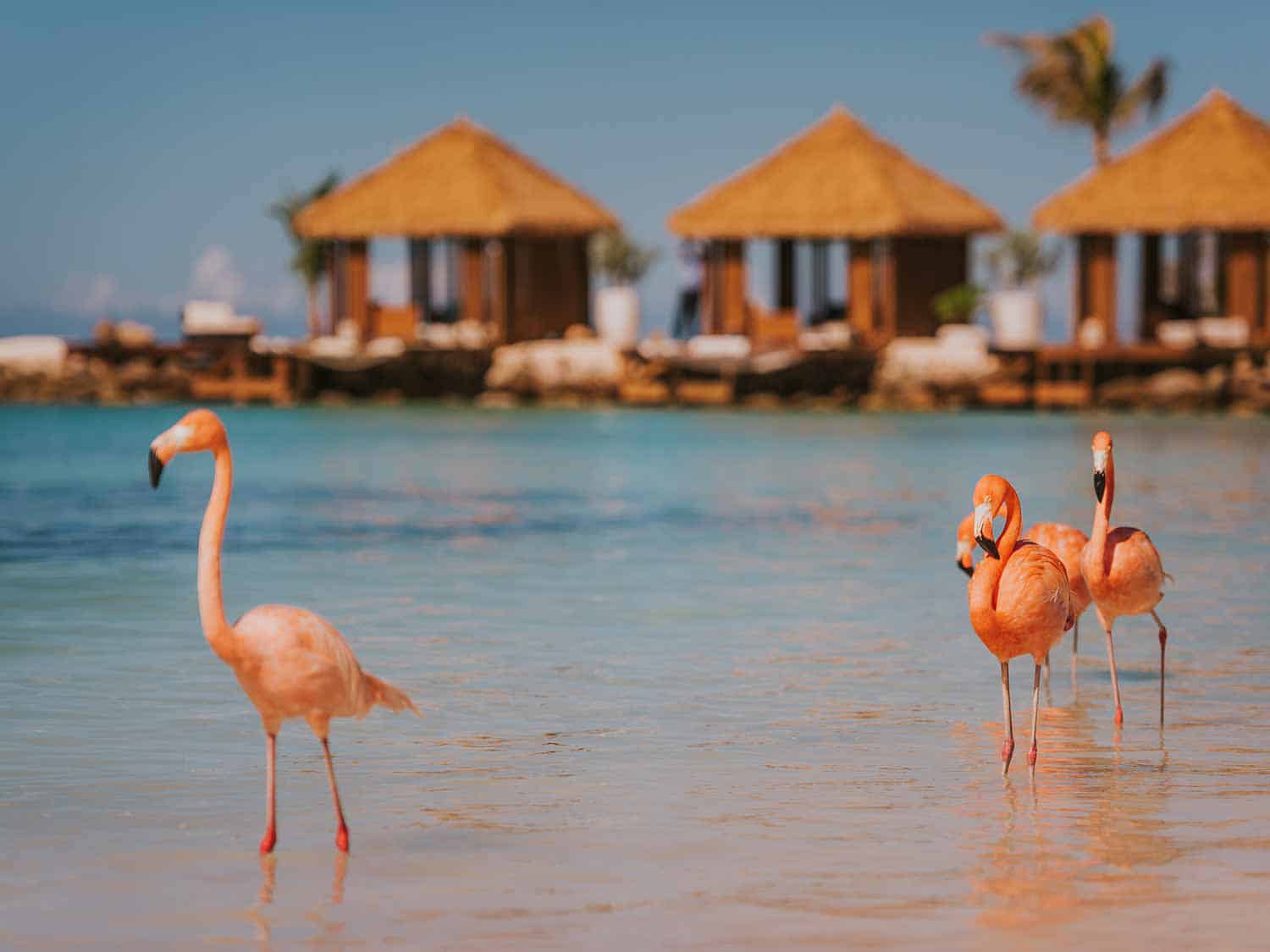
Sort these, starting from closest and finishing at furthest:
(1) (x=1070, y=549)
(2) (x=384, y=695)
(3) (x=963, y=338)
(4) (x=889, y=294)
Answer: (2) (x=384, y=695), (1) (x=1070, y=549), (3) (x=963, y=338), (4) (x=889, y=294)

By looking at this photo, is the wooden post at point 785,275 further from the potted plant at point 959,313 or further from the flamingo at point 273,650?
the flamingo at point 273,650

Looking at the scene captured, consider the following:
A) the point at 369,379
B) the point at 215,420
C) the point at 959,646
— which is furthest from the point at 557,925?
the point at 369,379

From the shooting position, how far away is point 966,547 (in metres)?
9.41

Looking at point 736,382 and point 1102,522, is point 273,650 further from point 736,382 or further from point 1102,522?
point 736,382

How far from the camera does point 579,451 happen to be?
39.2 m

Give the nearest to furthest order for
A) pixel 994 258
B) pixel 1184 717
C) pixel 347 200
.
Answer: pixel 1184 717, pixel 347 200, pixel 994 258

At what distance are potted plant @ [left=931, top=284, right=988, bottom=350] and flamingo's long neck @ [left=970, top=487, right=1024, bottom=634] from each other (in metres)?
39.5

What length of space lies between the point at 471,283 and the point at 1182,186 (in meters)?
16.0

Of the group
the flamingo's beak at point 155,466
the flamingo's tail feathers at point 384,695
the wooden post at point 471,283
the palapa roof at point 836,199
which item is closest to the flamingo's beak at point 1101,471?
the flamingo's tail feathers at point 384,695

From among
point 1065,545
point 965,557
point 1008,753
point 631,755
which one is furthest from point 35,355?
point 1008,753

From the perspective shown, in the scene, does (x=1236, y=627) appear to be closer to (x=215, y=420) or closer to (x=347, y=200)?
(x=215, y=420)

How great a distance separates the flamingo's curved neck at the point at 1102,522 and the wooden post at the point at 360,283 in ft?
137

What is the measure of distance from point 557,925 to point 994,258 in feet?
194

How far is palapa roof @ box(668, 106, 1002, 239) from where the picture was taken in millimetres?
46094
